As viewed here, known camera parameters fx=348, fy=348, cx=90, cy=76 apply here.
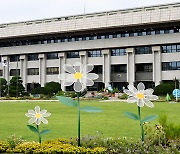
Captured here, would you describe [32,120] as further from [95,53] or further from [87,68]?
[95,53]

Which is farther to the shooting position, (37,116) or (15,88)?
(15,88)

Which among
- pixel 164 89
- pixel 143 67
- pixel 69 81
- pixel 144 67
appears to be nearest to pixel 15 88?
pixel 143 67

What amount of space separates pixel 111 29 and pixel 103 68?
6660mm

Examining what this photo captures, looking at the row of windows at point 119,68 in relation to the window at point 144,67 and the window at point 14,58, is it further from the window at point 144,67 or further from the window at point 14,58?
the window at point 14,58

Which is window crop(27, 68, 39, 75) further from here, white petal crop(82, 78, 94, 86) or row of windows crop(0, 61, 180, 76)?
white petal crop(82, 78, 94, 86)

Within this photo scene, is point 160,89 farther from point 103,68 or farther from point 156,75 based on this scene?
point 103,68

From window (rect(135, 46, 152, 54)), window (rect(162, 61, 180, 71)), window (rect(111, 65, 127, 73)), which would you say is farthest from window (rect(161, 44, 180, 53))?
window (rect(111, 65, 127, 73))

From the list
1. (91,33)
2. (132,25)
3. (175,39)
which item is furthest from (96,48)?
(175,39)

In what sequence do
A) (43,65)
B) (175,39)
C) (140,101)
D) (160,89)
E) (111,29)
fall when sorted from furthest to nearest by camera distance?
(43,65)
(111,29)
(175,39)
(160,89)
(140,101)

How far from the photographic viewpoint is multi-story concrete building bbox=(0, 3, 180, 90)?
53.6m

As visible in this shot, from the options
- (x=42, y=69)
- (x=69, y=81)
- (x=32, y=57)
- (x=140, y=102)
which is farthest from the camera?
(x=32, y=57)

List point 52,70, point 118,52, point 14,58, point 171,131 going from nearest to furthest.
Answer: point 171,131 < point 118,52 < point 52,70 < point 14,58

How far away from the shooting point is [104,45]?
57.9 meters

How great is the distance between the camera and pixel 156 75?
177ft
